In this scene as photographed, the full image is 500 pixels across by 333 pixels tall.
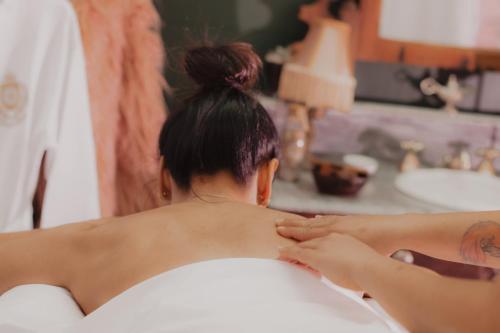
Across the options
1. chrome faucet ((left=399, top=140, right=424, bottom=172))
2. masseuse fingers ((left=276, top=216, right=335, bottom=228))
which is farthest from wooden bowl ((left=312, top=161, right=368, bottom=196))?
masseuse fingers ((left=276, top=216, right=335, bottom=228))

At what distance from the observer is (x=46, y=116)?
140cm

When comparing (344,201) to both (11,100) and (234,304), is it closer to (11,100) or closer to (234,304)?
(11,100)

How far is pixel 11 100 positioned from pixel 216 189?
0.63 metres

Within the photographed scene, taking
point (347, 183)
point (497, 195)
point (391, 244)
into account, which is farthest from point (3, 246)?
point (497, 195)

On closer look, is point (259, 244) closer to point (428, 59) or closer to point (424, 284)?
point (424, 284)

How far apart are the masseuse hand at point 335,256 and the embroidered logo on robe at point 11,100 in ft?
2.66

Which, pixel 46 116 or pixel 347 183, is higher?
pixel 46 116

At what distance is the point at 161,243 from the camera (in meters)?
0.89

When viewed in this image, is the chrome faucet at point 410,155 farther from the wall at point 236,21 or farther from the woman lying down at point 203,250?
the woman lying down at point 203,250

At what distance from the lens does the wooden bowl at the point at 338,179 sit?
173 centimetres

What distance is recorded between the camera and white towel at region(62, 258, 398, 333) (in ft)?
2.45

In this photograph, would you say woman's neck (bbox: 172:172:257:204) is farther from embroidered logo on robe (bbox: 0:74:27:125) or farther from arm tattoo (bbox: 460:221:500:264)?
embroidered logo on robe (bbox: 0:74:27:125)

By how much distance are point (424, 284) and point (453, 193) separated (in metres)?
1.18

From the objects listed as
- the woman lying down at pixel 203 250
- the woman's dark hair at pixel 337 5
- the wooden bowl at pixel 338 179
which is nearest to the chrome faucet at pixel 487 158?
the wooden bowl at pixel 338 179
